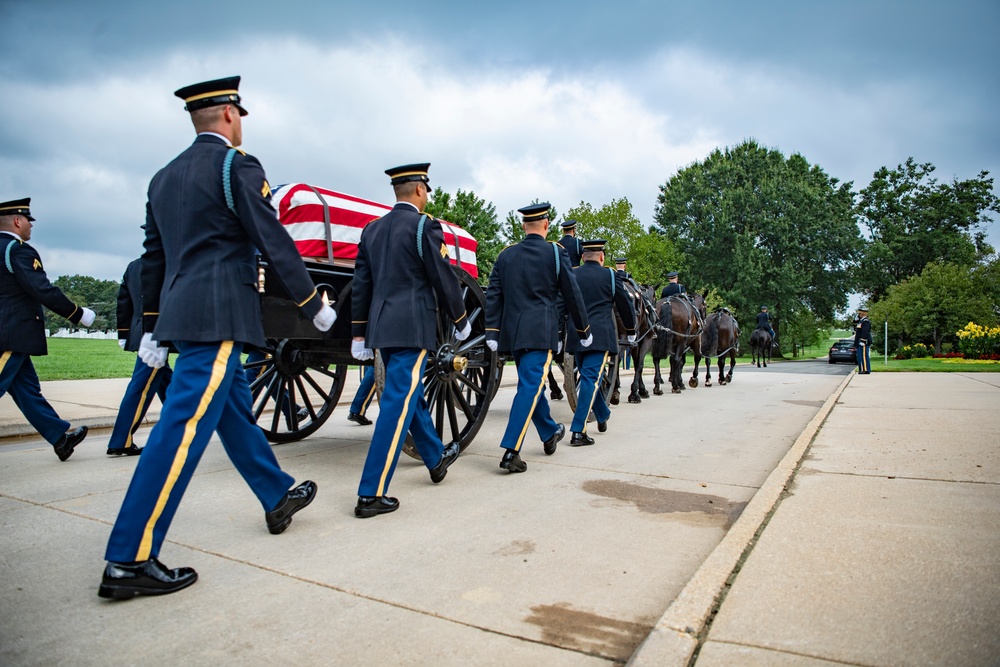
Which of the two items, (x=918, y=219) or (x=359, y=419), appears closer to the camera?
(x=359, y=419)

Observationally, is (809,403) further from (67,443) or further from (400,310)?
(67,443)

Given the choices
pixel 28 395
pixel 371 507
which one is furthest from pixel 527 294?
pixel 28 395

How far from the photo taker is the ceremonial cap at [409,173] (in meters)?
4.39

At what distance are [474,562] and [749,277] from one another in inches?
1541

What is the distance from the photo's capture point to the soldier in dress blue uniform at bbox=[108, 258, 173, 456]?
18.9 ft

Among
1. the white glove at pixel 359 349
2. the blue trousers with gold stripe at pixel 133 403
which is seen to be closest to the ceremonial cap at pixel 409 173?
the white glove at pixel 359 349

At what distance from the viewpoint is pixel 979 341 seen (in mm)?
26734

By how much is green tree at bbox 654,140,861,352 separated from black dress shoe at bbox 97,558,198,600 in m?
39.8

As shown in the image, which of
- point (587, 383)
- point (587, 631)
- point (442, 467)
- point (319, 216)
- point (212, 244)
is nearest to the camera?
point (587, 631)

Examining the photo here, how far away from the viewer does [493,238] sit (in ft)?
121

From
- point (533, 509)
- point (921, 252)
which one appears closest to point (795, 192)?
point (921, 252)

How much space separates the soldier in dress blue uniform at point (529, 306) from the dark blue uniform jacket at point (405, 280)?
1092mm

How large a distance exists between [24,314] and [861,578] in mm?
5881

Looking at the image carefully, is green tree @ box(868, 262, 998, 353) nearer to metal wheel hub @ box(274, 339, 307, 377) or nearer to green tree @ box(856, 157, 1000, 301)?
green tree @ box(856, 157, 1000, 301)
